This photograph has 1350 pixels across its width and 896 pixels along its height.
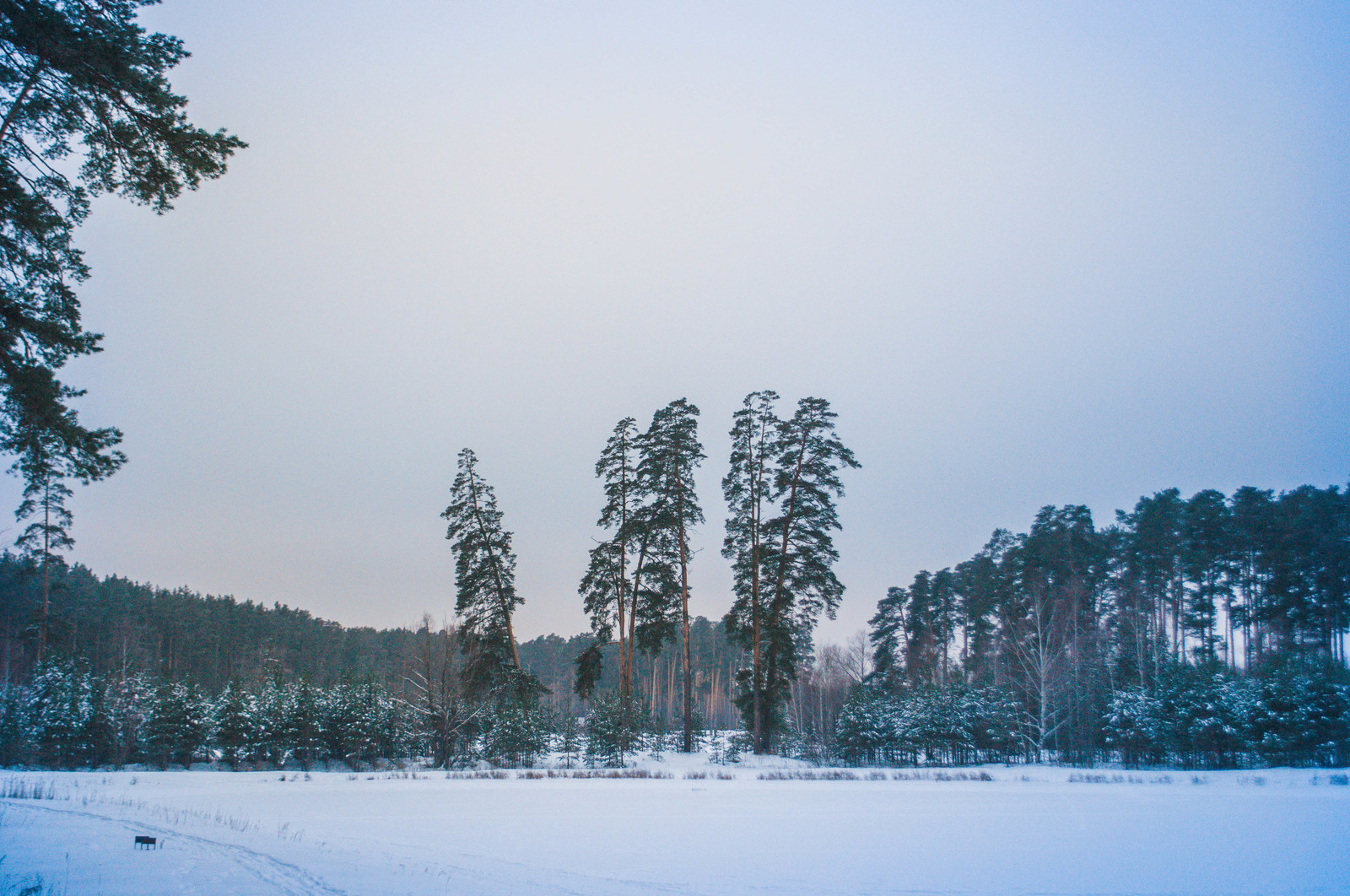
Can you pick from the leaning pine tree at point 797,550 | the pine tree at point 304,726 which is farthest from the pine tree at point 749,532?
the pine tree at point 304,726

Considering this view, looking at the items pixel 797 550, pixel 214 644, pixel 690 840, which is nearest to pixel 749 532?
pixel 797 550

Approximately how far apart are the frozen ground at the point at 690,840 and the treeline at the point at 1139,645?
636 centimetres

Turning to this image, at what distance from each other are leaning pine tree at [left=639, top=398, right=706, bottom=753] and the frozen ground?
1237 cm

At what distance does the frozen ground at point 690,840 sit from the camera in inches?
321

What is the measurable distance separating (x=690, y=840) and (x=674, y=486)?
2173 centimetres

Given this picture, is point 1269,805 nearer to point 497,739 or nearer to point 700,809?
point 700,809

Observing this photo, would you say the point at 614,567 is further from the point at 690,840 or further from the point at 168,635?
the point at 168,635

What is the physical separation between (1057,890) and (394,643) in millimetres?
100403

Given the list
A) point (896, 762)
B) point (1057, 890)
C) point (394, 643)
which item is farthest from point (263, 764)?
point (394, 643)

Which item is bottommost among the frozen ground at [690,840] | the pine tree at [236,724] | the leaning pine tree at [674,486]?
the pine tree at [236,724]

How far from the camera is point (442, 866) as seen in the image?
9.04 m

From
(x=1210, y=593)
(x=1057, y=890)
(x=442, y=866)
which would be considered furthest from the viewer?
(x=1210, y=593)

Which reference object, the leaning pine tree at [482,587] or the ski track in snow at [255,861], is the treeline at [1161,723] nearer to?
the leaning pine tree at [482,587]

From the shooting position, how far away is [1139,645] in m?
35.6
